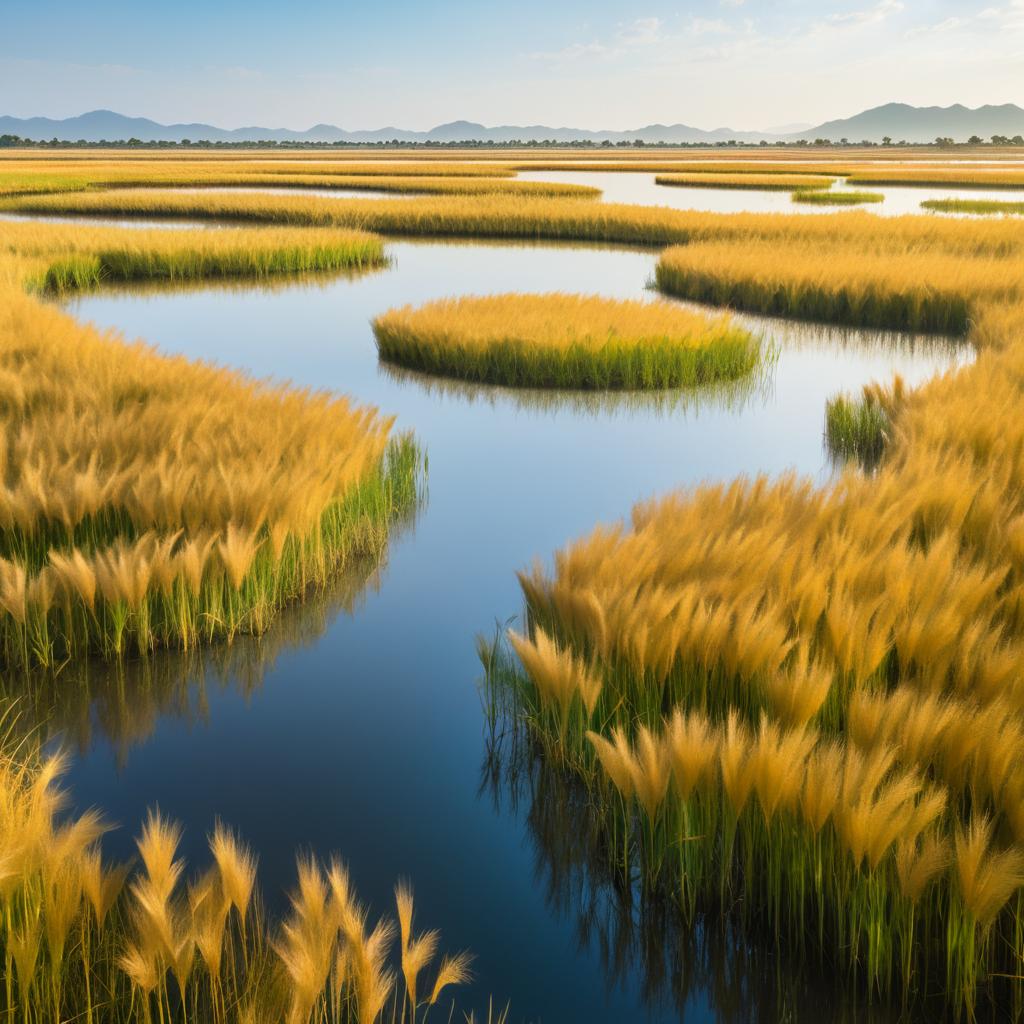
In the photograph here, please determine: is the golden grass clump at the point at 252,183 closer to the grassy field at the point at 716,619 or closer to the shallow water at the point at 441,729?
the shallow water at the point at 441,729

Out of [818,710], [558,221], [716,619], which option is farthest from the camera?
[558,221]

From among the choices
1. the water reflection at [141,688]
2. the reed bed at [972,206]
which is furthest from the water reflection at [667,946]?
the reed bed at [972,206]

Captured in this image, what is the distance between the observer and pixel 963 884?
91.0 inches

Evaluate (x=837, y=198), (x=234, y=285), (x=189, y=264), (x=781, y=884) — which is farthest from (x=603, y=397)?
(x=837, y=198)

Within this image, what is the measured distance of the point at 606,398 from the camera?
10562 millimetres

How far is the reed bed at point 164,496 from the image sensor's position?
454cm

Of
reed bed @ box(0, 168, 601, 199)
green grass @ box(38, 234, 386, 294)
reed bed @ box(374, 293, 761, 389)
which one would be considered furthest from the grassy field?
reed bed @ box(0, 168, 601, 199)

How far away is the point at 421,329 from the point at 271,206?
18323mm

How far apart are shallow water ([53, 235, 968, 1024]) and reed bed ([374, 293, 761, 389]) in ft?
4.33

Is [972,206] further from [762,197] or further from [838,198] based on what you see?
[762,197]

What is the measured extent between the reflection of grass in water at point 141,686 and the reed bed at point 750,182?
132 feet

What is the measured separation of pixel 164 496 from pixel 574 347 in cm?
663

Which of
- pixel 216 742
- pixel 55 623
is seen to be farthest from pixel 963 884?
pixel 55 623

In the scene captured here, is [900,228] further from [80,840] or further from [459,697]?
[80,840]
